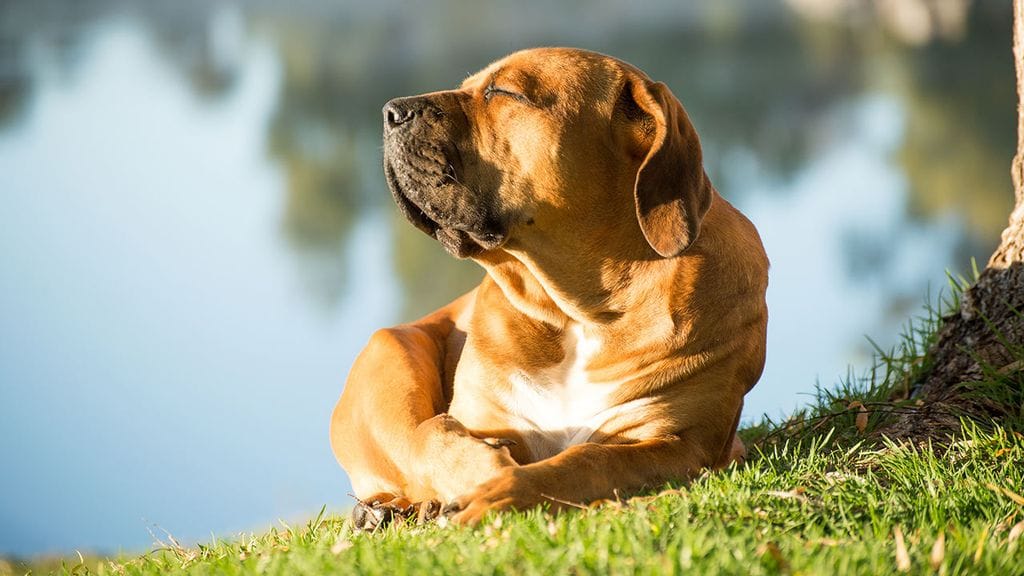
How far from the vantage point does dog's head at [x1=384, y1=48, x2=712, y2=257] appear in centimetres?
403

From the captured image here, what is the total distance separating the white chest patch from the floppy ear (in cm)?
57

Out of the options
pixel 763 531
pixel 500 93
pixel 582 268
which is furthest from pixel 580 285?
pixel 763 531

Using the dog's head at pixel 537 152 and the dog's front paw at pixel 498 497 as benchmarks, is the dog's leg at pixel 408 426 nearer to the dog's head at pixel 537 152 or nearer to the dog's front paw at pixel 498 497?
the dog's front paw at pixel 498 497

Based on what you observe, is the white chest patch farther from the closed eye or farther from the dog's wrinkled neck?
the closed eye

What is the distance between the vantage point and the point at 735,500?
11.2 feet

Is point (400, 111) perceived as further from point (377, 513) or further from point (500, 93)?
point (377, 513)

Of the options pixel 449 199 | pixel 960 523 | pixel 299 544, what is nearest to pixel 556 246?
pixel 449 199

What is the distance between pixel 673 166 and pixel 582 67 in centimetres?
55

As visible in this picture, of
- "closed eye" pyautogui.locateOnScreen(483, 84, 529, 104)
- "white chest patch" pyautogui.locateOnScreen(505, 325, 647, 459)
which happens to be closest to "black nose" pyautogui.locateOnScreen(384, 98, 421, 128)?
"closed eye" pyautogui.locateOnScreen(483, 84, 529, 104)

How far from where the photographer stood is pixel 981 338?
517 centimetres

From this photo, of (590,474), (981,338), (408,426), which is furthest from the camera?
(981,338)

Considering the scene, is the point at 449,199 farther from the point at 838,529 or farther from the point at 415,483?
the point at 838,529

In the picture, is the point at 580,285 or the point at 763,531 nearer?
the point at 763,531

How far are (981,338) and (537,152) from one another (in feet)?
8.27
